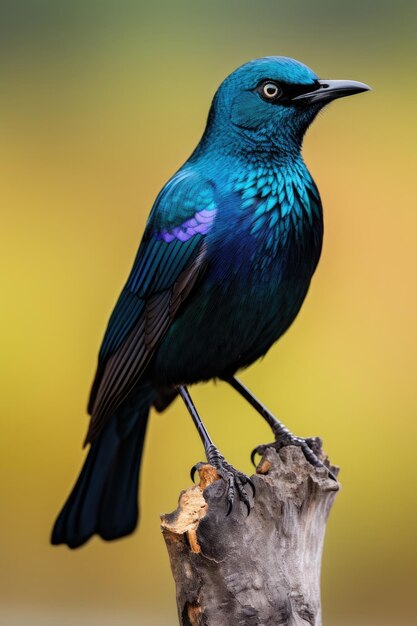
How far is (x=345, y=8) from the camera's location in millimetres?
6164

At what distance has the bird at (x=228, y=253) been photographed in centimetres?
337

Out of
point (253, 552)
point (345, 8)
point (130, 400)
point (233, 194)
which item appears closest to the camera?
point (253, 552)

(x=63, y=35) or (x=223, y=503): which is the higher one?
(x=63, y=35)

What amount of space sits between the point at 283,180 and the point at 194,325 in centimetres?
60

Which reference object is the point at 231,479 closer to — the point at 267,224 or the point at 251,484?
the point at 251,484

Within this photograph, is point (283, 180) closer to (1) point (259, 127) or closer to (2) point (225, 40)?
(1) point (259, 127)

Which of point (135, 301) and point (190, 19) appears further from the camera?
point (190, 19)

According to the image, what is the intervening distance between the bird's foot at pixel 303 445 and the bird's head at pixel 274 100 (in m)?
1.05

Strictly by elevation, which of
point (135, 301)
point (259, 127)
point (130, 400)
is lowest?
point (130, 400)

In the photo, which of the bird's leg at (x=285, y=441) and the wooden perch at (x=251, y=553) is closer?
the wooden perch at (x=251, y=553)

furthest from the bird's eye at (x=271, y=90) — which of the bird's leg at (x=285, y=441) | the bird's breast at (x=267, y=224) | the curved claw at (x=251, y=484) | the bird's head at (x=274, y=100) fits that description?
the curved claw at (x=251, y=484)

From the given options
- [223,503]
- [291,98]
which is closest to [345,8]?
[291,98]

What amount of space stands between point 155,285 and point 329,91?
909 millimetres

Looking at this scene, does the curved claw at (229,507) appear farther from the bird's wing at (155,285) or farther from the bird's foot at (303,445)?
the bird's wing at (155,285)
